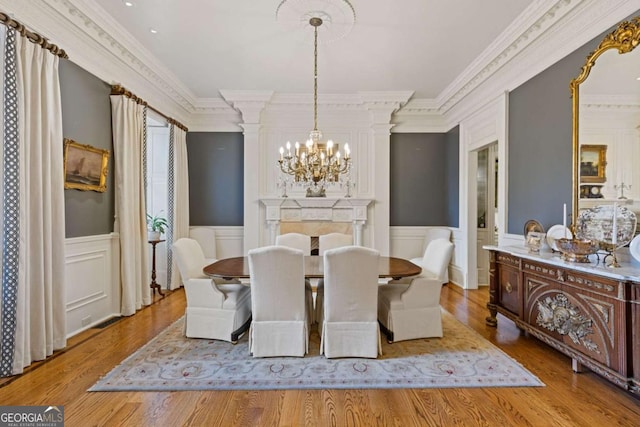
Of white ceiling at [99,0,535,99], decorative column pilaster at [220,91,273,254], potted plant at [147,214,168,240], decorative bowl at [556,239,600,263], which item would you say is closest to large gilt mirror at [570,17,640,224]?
decorative bowl at [556,239,600,263]

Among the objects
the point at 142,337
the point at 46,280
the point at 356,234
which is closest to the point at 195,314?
the point at 142,337

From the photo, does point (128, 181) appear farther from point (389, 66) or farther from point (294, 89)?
point (389, 66)

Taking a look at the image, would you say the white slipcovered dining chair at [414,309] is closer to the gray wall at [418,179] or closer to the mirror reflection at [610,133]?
the mirror reflection at [610,133]

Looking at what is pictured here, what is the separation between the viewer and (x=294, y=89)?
202 inches

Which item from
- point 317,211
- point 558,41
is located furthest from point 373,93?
point 558,41

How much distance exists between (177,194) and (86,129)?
1.91m

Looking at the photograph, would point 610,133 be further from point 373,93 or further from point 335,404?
point 373,93

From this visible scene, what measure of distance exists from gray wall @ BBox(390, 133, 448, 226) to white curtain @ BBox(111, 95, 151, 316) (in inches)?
157

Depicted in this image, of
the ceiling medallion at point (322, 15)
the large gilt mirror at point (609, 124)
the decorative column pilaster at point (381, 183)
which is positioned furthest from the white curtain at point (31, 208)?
the large gilt mirror at point (609, 124)

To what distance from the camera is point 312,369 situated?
8.20 ft

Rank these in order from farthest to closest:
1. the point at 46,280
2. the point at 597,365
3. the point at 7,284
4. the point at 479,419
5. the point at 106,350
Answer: the point at 106,350 < the point at 46,280 < the point at 7,284 < the point at 597,365 < the point at 479,419

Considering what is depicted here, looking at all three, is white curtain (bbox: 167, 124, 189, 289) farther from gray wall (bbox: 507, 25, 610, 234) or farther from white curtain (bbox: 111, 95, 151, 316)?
gray wall (bbox: 507, 25, 610, 234)

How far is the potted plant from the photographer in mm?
4551

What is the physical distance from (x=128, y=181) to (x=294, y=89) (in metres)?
2.76
